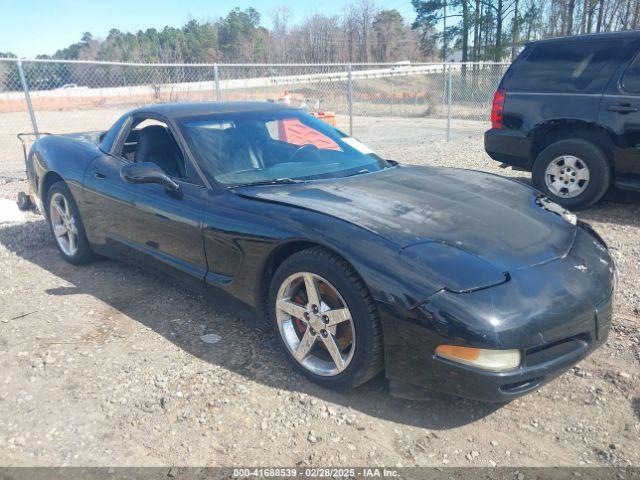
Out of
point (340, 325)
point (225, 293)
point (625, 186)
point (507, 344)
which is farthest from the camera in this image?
point (625, 186)

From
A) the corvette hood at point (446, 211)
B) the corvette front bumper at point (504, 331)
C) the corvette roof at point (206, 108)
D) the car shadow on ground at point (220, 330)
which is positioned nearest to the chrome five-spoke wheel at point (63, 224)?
the car shadow on ground at point (220, 330)

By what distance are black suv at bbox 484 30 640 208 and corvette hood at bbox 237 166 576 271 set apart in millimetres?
2655

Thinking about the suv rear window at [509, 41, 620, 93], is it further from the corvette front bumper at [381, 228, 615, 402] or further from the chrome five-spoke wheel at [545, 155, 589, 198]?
the corvette front bumper at [381, 228, 615, 402]

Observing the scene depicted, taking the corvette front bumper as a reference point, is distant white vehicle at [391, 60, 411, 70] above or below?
above

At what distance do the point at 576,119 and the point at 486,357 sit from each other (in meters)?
4.44

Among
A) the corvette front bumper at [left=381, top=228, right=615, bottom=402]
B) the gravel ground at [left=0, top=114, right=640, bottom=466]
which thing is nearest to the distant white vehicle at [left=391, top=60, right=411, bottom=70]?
the gravel ground at [left=0, top=114, right=640, bottom=466]

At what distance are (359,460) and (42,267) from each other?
12.1ft

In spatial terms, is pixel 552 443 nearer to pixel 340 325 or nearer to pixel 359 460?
pixel 359 460

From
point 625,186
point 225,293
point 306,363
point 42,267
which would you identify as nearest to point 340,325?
point 306,363

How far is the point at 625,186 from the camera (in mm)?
5469

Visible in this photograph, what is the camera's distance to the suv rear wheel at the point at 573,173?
18.3 feet

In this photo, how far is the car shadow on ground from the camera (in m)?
2.58

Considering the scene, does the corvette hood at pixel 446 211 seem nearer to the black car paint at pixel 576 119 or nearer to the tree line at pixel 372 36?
the black car paint at pixel 576 119

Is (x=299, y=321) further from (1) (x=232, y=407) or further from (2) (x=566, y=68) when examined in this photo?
(2) (x=566, y=68)
